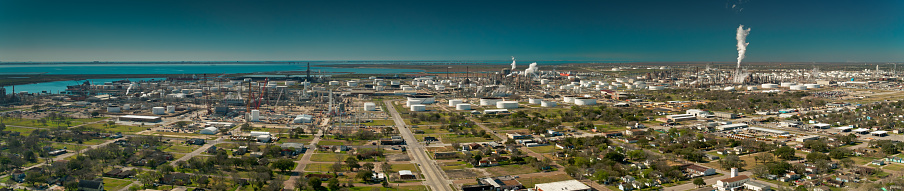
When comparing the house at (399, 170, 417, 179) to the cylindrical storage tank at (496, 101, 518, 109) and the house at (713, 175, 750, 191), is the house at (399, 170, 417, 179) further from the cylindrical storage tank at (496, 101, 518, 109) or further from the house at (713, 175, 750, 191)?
the cylindrical storage tank at (496, 101, 518, 109)

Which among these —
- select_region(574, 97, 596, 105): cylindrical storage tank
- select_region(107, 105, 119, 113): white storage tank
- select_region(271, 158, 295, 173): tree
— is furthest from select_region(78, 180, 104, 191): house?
select_region(574, 97, 596, 105): cylindrical storage tank

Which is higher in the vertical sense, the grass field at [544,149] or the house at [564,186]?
the grass field at [544,149]

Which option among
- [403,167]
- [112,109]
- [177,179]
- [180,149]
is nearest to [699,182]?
[403,167]

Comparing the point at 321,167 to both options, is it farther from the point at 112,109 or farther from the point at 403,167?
the point at 112,109

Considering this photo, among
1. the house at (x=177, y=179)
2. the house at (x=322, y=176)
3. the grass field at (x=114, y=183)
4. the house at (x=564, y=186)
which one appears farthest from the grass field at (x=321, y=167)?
the house at (x=564, y=186)

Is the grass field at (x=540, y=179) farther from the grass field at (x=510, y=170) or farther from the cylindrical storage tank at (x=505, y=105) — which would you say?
the cylindrical storage tank at (x=505, y=105)
